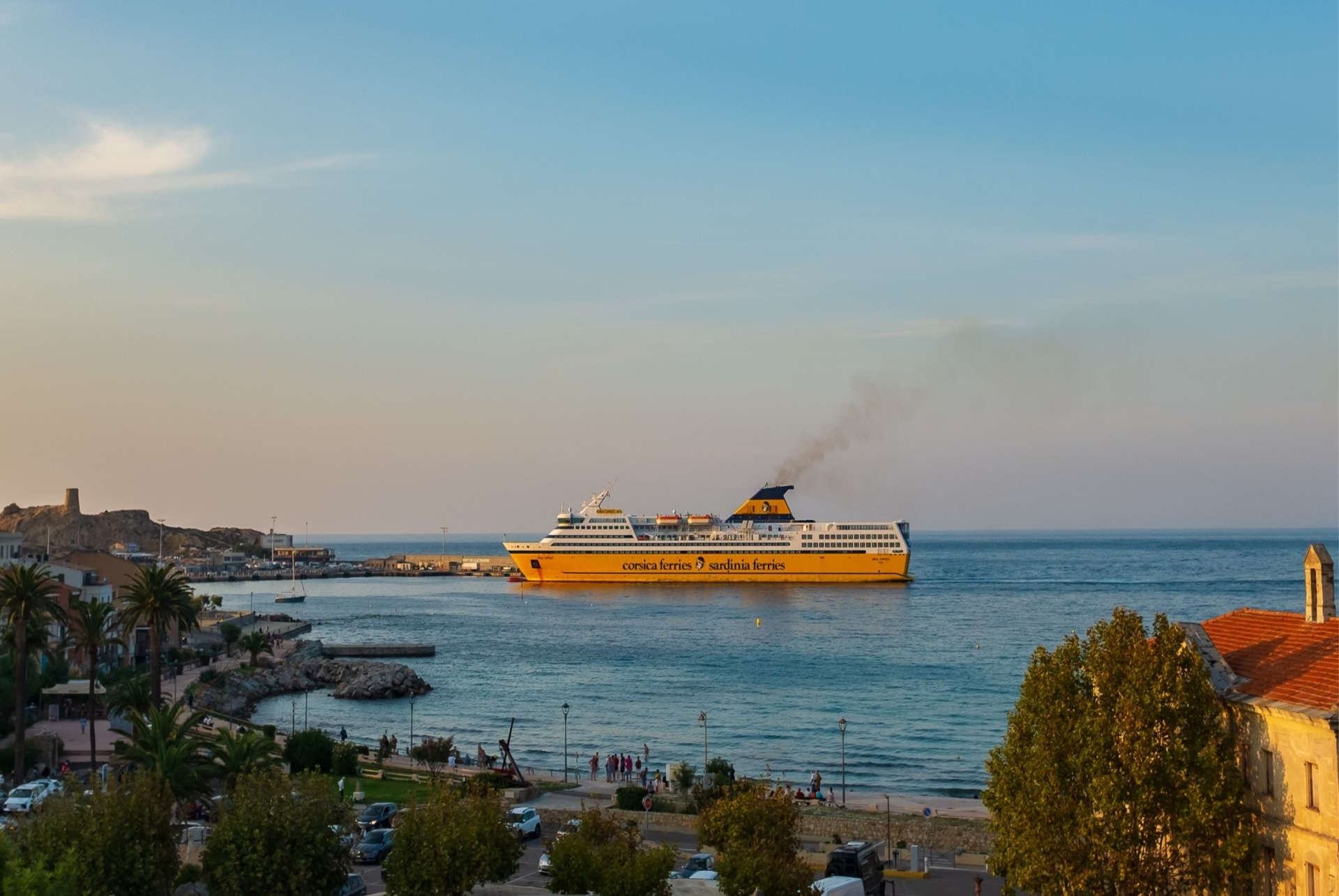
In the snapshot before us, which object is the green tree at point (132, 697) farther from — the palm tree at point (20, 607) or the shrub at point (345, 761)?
the shrub at point (345, 761)

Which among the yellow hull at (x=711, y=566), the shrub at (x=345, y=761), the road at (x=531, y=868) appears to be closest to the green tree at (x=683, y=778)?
the road at (x=531, y=868)

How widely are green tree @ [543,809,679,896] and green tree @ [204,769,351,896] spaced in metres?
1.03

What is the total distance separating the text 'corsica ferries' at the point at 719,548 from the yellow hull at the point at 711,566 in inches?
2.7

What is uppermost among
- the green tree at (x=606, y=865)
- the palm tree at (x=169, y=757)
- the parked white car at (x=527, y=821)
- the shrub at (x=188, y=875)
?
the palm tree at (x=169, y=757)

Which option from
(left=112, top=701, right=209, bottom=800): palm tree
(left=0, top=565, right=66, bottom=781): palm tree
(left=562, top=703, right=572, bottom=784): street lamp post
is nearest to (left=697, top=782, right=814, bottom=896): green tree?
(left=112, top=701, right=209, bottom=800): palm tree

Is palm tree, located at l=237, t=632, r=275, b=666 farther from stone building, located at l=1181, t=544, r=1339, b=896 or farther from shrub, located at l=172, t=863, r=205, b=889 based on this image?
stone building, located at l=1181, t=544, r=1339, b=896

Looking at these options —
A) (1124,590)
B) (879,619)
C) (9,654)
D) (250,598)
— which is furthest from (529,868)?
(250,598)

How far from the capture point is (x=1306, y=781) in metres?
14.3

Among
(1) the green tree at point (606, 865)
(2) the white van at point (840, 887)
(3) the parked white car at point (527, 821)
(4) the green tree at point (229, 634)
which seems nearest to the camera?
(1) the green tree at point (606, 865)

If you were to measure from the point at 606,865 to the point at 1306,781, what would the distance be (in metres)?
9.11

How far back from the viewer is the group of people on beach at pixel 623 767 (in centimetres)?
3509

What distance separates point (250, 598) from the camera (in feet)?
417

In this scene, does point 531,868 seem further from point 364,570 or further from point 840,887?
point 364,570

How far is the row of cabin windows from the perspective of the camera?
46.6 ft
